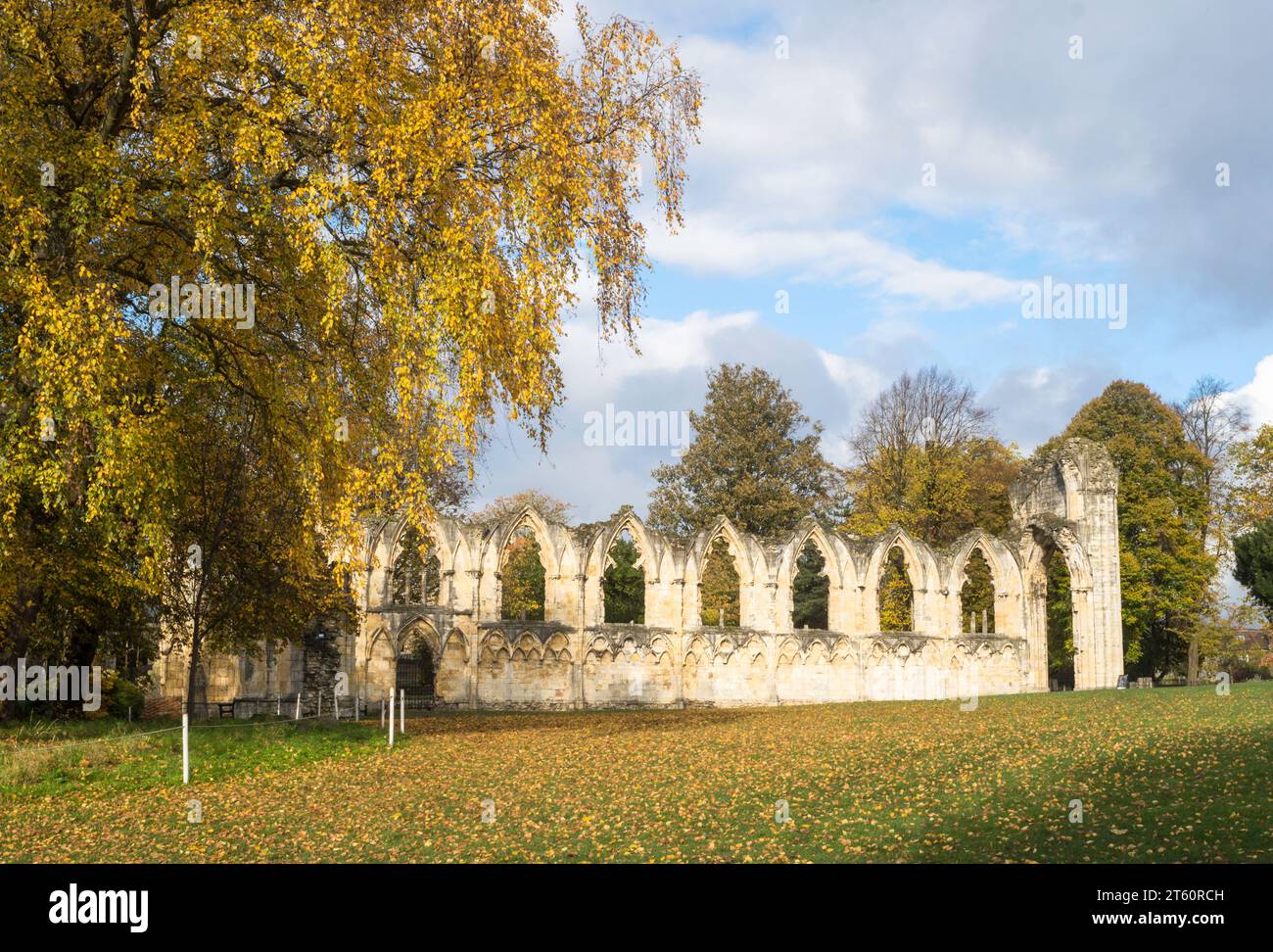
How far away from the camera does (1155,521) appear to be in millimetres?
38562

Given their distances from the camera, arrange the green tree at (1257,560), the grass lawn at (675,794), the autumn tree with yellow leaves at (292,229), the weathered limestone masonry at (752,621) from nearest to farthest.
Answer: the grass lawn at (675,794) → the autumn tree with yellow leaves at (292,229) → the weathered limestone masonry at (752,621) → the green tree at (1257,560)

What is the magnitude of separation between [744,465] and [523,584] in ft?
37.6

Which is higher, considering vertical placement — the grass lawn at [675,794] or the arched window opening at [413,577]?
the arched window opening at [413,577]

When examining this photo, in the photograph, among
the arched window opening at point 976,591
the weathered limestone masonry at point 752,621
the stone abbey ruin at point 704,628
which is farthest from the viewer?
the arched window opening at point 976,591

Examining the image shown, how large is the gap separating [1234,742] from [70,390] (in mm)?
12961

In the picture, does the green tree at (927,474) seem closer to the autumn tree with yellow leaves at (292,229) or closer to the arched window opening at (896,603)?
the arched window opening at (896,603)

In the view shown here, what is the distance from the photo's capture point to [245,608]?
679 inches

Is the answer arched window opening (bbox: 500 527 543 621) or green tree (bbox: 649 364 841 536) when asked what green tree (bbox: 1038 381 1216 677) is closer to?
green tree (bbox: 649 364 841 536)

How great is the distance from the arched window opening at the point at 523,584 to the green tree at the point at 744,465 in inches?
232

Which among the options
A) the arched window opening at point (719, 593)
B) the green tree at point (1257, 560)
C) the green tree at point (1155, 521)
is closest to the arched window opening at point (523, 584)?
the arched window opening at point (719, 593)

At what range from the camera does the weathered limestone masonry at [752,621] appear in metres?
27.0

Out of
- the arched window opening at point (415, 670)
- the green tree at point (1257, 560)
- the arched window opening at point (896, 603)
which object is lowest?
the arched window opening at point (415, 670)

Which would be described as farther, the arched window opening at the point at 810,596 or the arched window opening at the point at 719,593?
the arched window opening at the point at 810,596
